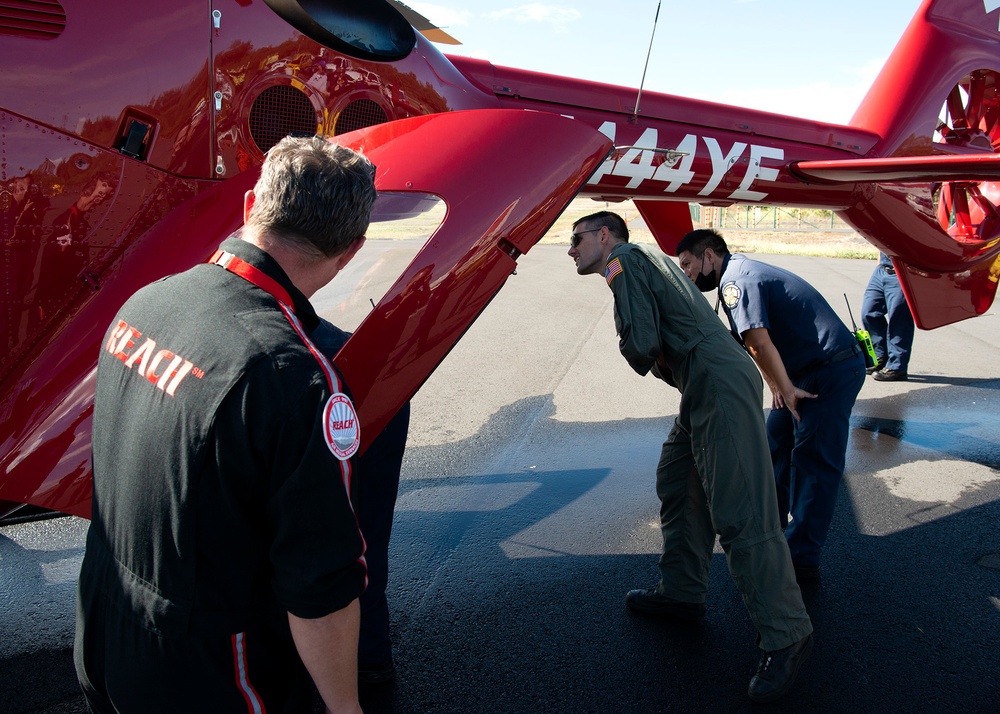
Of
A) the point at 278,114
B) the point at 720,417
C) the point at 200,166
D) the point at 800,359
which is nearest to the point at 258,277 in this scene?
the point at 200,166

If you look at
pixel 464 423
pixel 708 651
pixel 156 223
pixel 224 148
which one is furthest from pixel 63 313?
pixel 464 423

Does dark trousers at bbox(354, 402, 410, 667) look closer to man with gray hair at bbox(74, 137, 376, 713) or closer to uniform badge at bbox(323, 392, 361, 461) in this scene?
man with gray hair at bbox(74, 137, 376, 713)

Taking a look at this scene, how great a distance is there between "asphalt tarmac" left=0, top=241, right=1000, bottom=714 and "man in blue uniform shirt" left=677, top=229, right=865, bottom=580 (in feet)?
1.20

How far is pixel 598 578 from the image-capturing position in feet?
11.4

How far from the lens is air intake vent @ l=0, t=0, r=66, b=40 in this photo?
7.48ft

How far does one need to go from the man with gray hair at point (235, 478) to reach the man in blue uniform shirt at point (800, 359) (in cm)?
247

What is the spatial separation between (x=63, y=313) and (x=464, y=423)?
3.64m

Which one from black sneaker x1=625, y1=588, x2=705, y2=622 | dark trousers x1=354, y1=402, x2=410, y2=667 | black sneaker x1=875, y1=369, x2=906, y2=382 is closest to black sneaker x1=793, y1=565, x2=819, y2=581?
black sneaker x1=625, y1=588, x2=705, y2=622

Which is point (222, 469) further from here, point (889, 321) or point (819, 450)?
point (889, 321)

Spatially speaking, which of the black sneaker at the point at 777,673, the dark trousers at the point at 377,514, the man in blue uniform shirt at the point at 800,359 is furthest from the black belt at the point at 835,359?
the dark trousers at the point at 377,514

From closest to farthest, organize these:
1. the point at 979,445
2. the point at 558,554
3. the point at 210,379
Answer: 1. the point at 210,379
2. the point at 558,554
3. the point at 979,445

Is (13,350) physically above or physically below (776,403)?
above

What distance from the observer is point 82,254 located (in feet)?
8.09

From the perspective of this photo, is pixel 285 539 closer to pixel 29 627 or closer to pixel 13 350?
pixel 13 350
